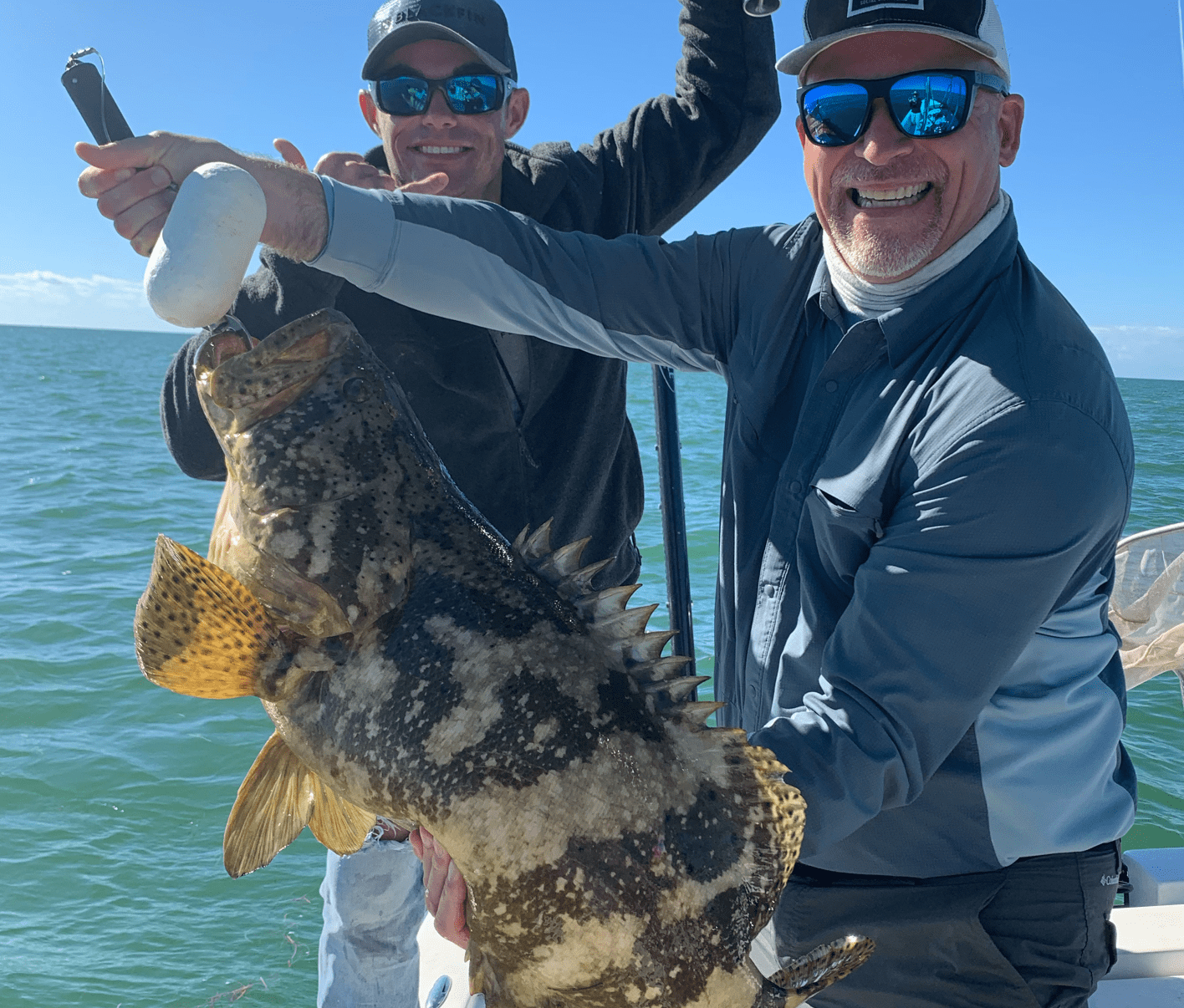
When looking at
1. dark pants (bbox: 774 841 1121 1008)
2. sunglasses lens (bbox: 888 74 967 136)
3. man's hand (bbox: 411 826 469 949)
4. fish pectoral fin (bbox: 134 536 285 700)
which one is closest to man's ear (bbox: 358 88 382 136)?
sunglasses lens (bbox: 888 74 967 136)

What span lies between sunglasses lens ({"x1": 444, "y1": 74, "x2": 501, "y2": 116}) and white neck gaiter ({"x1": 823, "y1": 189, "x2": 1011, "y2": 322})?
1.40 m

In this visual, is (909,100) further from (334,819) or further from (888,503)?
(334,819)

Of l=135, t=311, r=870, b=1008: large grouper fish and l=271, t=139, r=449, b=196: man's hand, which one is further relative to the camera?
l=271, t=139, r=449, b=196: man's hand

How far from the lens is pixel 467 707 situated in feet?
6.65

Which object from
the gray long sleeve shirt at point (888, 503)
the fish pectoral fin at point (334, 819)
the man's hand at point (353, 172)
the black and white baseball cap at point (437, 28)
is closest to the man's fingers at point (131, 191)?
the gray long sleeve shirt at point (888, 503)

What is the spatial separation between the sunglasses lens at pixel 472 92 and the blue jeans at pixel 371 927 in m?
2.68

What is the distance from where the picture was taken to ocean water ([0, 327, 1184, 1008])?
659cm

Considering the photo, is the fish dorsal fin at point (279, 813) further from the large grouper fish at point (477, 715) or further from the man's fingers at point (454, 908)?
the man's fingers at point (454, 908)

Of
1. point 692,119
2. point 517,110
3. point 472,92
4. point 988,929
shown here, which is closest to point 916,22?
point 692,119

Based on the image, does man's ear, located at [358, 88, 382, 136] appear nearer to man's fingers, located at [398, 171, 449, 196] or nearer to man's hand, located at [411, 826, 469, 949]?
man's fingers, located at [398, 171, 449, 196]

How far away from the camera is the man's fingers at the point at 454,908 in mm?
2078

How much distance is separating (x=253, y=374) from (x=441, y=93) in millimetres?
1569

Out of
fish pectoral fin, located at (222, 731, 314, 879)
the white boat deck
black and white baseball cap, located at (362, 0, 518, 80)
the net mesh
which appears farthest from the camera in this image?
the net mesh

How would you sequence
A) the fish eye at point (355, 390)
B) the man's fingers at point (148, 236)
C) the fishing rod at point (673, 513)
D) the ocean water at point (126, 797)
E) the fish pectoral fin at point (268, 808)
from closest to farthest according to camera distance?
1. the man's fingers at point (148, 236)
2. the fish pectoral fin at point (268, 808)
3. the fish eye at point (355, 390)
4. the fishing rod at point (673, 513)
5. the ocean water at point (126, 797)
